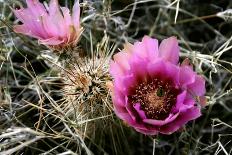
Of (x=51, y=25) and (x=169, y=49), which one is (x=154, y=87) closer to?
(x=169, y=49)

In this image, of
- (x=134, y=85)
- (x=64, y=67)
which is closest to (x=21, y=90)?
(x=64, y=67)

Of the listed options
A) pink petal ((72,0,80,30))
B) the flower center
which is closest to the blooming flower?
the flower center

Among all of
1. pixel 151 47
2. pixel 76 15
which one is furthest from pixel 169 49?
pixel 76 15

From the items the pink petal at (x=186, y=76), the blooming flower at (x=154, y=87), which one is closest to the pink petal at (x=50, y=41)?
the blooming flower at (x=154, y=87)

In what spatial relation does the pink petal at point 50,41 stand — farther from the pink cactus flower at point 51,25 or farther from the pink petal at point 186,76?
the pink petal at point 186,76

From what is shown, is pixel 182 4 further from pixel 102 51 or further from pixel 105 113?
pixel 105 113

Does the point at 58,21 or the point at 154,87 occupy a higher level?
the point at 58,21
